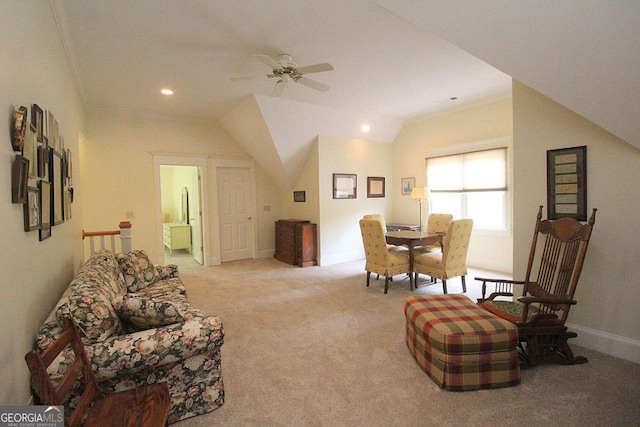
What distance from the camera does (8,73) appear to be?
4.31 feet

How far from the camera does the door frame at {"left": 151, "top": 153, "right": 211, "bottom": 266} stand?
5223 mm

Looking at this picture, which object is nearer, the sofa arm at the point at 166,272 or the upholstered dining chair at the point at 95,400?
the upholstered dining chair at the point at 95,400

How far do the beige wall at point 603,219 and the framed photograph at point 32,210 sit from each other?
3.65 meters

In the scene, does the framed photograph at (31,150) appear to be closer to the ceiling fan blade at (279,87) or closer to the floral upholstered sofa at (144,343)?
the floral upholstered sofa at (144,343)

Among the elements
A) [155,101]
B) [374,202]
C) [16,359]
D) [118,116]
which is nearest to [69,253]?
[16,359]

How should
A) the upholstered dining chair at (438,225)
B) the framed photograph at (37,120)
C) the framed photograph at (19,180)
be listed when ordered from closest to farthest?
the framed photograph at (19,180) → the framed photograph at (37,120) → the upholstered dining chair at (438,225)

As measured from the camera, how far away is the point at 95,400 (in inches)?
54.4

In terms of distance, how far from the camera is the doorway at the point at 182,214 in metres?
5.97

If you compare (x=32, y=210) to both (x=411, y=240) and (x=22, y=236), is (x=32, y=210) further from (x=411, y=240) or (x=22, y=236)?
(x=411, y=240)

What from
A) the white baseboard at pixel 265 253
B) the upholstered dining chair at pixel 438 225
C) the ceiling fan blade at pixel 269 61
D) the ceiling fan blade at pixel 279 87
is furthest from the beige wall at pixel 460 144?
the ceiling fan blade at pixel 269 61

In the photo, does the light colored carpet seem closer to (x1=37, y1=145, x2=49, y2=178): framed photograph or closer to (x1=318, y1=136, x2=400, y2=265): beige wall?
(x1=37, y1=145, x2=49, y2=178): framed photograph

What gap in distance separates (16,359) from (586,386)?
3220mm

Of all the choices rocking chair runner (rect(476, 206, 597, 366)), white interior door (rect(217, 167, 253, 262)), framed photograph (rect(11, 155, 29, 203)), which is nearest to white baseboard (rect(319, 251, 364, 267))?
white interior door (rect(217, 167, 253, 262))

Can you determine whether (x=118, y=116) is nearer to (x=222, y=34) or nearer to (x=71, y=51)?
(x=71, y=51)
